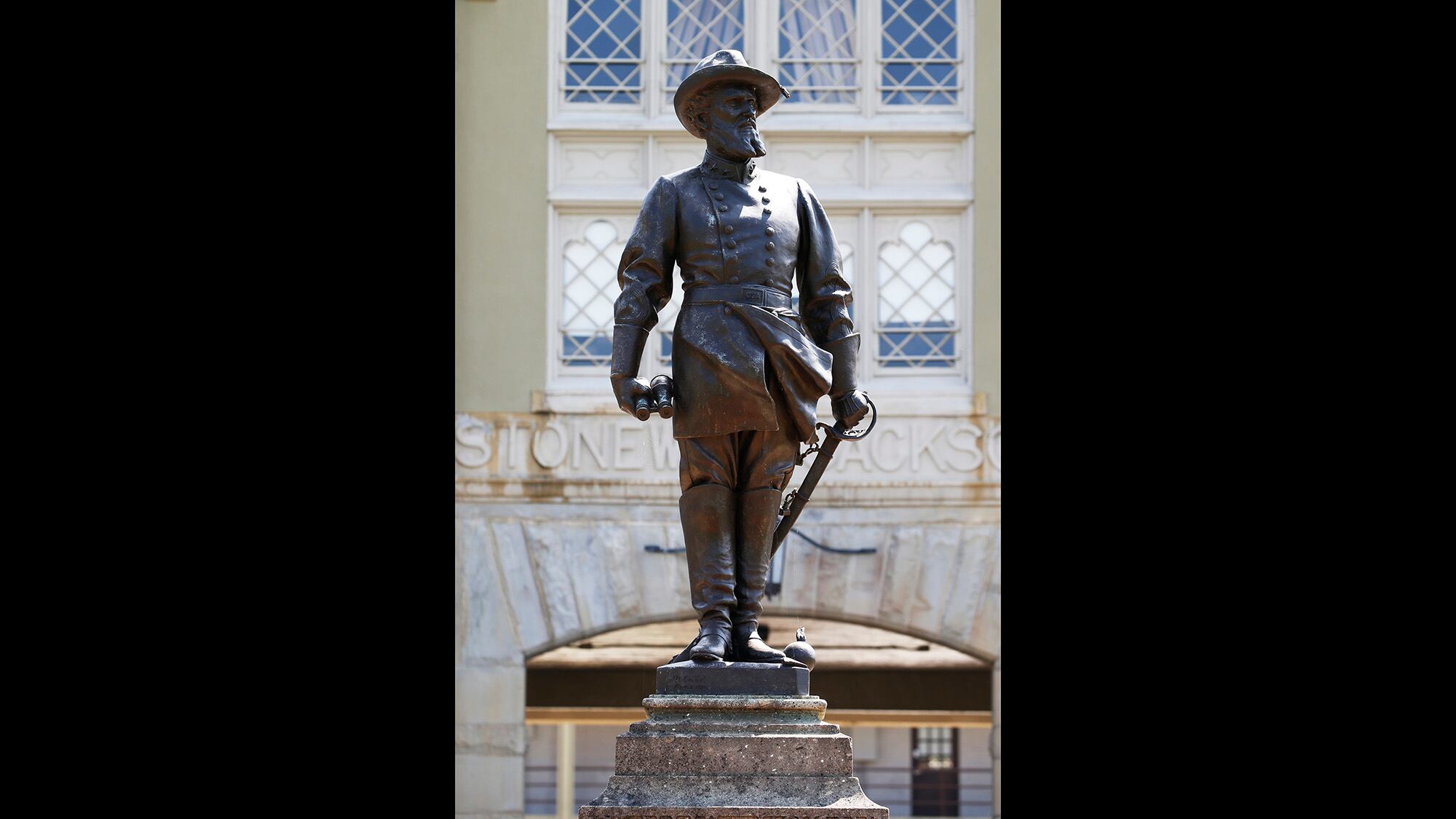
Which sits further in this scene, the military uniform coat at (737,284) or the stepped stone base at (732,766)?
the military uniform coat at (737,284)

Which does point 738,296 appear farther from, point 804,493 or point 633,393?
point 804,493

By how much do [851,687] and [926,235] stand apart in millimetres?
5782

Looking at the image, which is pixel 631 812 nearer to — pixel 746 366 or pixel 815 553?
A: pixel 746 366

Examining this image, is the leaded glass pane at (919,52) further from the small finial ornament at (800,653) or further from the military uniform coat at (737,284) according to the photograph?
the small finial ornament at (800,653)

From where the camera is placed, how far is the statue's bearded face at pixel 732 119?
6.46m

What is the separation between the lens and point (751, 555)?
6453 millimetres

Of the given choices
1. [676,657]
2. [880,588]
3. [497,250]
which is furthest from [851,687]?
[676,657]

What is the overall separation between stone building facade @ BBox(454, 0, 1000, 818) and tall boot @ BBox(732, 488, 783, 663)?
21.5 ft

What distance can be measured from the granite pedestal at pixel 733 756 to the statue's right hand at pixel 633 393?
0.84 meters

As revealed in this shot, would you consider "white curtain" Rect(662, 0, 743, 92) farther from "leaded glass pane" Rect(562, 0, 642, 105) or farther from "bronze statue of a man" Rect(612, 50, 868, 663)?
"bronze statue of a man" Rect(612, 50, 868, 663)

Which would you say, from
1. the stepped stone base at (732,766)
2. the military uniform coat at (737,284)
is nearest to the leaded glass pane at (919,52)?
the military uniform coat at (737,284)

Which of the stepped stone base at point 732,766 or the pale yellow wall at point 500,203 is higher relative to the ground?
the pale yellow wall at point 500,203

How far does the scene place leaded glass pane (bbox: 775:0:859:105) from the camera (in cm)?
1335

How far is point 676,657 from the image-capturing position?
6348 millimetres
